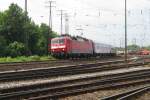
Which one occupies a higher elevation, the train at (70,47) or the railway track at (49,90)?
the train at (70,47)

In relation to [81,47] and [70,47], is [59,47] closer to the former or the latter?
[70,47]

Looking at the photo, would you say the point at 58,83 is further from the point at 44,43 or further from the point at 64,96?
the point at 44,43

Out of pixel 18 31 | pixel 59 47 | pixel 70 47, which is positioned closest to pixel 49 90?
pixel 70 47

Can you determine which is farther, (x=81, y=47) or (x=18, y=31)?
(x=18, y=31)

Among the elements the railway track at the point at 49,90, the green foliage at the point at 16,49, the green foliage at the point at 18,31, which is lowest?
the railway track at the point at 49,90

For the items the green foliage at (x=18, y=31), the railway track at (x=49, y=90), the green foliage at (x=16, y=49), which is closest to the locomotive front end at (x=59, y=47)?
the green foliage at (x=16, y=49)

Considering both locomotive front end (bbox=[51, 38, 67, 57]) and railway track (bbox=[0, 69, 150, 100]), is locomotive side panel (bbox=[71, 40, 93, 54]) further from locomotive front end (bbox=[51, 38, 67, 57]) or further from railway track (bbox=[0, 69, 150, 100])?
railway track (bbox=[0, 69, 150, 100])

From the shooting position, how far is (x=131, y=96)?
14961 mm

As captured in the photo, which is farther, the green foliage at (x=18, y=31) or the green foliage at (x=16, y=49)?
the green foliage at (x=18, y=31)

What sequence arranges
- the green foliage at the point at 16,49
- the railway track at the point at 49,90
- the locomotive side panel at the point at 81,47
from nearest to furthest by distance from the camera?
the railway track at the point at 49,90 → the locomotive side panel at the point at 81,47 → the green foliage at the point at 16,49

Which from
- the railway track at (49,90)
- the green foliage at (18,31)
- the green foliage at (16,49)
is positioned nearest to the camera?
the railway track at (49,90)

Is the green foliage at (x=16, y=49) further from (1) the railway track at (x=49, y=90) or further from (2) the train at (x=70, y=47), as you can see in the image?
(1) the railway track at (x=49, y=90)

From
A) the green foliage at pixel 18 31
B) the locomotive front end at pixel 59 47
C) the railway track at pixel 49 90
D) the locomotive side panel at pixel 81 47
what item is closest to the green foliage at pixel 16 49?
the green foliage at pixel 18 31

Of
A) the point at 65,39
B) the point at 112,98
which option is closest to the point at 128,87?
the point at 112,98
